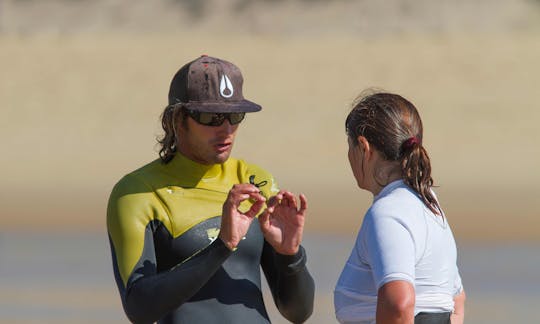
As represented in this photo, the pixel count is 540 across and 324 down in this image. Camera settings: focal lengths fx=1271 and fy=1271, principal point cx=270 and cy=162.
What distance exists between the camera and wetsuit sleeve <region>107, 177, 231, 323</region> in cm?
371

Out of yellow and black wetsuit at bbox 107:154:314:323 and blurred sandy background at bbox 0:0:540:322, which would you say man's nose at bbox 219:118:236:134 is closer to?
yellow and black wetsuit at bbox 107:154:314:323

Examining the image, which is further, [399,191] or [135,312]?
[135,312]

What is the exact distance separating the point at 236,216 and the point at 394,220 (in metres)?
0.53

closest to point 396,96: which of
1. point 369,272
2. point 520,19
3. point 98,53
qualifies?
point 369,272

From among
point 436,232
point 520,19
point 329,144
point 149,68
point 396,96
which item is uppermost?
point 520,19

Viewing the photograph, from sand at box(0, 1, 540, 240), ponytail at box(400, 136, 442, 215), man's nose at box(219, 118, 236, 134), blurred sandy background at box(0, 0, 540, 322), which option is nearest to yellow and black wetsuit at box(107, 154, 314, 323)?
man's nose at box(219, 118, 236, 134)

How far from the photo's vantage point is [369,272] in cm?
347

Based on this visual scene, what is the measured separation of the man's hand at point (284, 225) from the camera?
12.6ft

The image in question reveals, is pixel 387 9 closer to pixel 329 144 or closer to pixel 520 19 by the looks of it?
pixel 520 19

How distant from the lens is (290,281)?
13.2 feet

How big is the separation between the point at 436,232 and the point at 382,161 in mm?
246

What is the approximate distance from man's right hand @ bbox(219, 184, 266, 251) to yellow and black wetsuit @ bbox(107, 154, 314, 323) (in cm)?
4

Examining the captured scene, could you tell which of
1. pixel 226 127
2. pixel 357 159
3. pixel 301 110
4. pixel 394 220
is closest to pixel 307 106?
pixel 301 110

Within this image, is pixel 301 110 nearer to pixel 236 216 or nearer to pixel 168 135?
pixel 168 135
